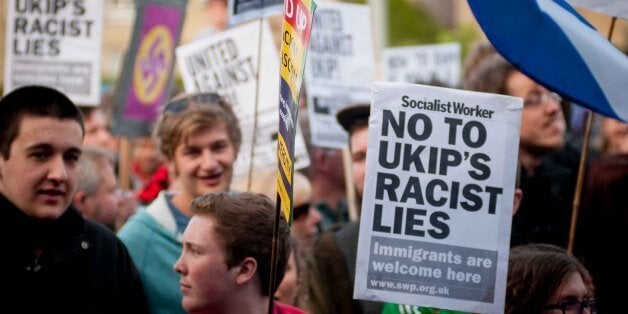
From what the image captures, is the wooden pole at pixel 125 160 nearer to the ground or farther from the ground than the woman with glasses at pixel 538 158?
nearer to the ground

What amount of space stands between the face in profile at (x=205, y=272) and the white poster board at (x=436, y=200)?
60cm

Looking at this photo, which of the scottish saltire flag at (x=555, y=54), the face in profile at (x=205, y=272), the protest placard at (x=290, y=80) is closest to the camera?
the protest placard at (x=290, y=80)

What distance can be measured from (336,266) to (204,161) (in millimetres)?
780

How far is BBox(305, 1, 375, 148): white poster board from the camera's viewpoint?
9312mm

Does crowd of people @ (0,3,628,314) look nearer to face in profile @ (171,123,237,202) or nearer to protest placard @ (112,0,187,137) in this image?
face in profile @ (171,123,237,202)

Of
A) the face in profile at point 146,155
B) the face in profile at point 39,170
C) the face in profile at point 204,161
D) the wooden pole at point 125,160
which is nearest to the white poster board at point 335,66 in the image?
the wooden pole at point 125,160

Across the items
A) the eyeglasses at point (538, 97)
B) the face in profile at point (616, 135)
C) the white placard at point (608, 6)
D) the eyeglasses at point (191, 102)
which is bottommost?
the face in profile at point (616, 135)

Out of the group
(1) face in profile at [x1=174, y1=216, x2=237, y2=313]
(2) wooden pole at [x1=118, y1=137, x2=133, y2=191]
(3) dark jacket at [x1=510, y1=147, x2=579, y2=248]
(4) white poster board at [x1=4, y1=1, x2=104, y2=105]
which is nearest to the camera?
(1) face in profile at [x1=174, y1=216, x2=237, y2=313]

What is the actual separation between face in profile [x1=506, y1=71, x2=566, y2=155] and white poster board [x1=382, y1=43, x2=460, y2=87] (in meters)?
3.88

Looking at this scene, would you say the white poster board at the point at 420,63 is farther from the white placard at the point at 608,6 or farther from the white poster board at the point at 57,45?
the white placard at the point at 608,6

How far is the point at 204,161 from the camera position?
275 inches

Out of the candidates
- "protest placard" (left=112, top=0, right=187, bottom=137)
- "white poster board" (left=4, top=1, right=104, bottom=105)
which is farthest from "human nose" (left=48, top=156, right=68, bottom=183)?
"protest placard" (left=112, top=0, right=187, bottom=137)

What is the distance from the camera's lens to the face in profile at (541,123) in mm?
7457

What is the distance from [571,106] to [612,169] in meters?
2.54
